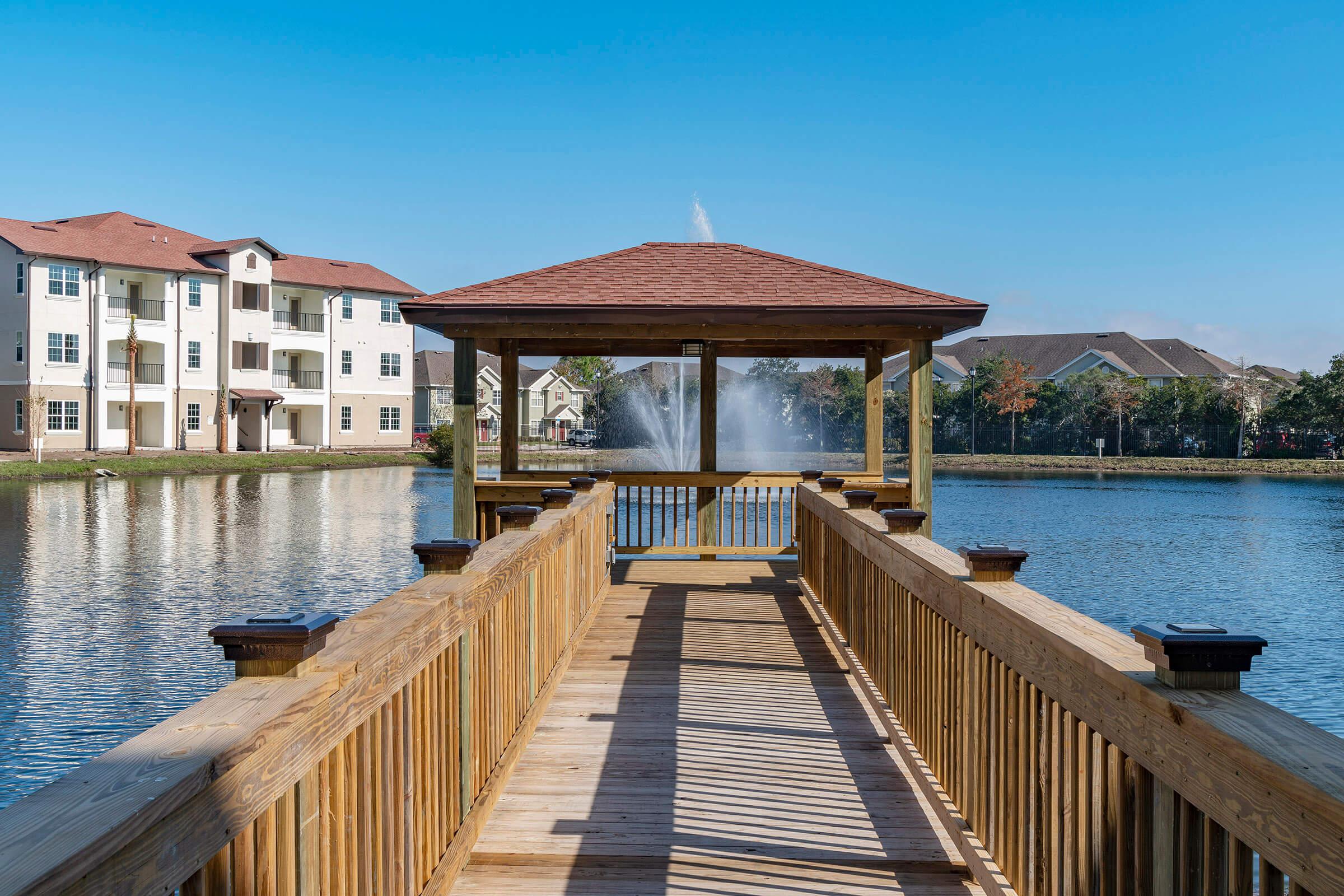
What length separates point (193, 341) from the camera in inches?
1736

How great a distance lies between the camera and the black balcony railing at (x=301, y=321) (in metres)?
48.4

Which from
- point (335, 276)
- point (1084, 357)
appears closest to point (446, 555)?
point (335, 276)

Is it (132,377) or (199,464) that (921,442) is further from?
(132,377)

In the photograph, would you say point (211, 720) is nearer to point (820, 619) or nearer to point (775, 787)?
point (775, 787)

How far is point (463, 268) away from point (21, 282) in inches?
933

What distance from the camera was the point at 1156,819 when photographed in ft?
6.14

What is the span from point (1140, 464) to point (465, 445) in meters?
45.9

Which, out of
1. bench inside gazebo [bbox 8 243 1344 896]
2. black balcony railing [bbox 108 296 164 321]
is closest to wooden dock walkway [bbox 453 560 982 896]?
bench inside gazebo [bbox 8 243 1344 896]

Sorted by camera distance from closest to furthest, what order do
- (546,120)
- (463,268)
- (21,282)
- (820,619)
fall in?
(820,619)
(546,120)
(21,282)
(463,268)

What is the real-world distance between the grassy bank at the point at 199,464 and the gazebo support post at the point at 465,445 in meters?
29.3

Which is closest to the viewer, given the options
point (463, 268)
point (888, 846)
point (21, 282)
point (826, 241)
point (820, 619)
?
point (888, 846)

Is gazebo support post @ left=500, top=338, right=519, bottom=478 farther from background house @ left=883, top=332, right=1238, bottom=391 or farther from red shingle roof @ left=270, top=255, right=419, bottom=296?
Answer: background house @ left=883, top=332, right=1238, bottom=391

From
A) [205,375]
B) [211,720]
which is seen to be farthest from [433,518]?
[205,375]

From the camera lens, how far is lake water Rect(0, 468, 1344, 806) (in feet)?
29.0
